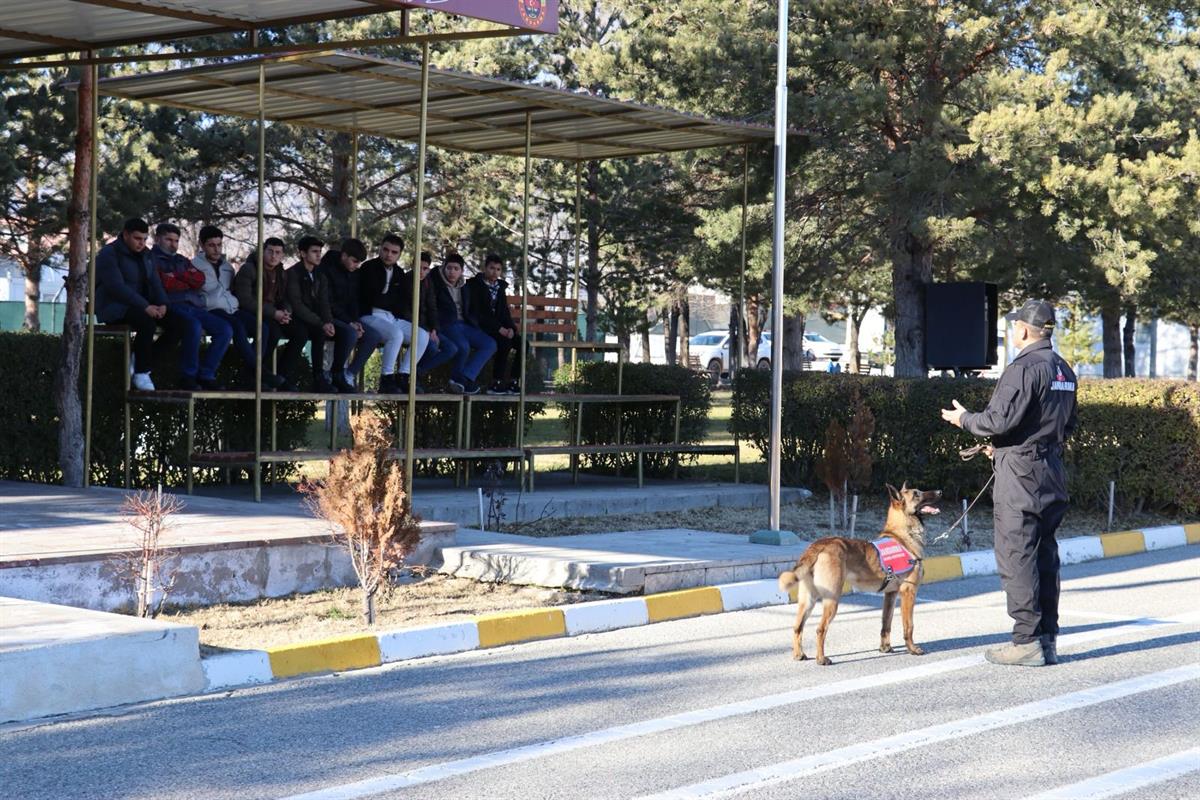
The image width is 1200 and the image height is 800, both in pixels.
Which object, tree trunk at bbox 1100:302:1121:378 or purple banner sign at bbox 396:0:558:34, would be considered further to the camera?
tree trunk at bbox 1100:302:1121:378

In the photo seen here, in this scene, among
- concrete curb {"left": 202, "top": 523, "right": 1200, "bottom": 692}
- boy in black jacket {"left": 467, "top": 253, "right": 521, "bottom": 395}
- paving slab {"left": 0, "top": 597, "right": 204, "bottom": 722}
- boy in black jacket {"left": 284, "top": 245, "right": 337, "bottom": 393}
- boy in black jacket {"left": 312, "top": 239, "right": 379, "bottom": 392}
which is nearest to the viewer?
paving slab {"left": 0, "top": 597, "right": 204, "bottom": 722}

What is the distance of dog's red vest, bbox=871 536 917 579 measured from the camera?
26.6 feet

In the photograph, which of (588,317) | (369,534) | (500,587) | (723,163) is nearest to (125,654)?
(369,534)

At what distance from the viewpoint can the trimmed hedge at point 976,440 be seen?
14727mm

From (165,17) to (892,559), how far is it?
21.5ft

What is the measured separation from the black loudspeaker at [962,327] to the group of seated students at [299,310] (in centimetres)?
522

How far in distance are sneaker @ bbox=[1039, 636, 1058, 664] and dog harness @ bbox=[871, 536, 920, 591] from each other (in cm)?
77

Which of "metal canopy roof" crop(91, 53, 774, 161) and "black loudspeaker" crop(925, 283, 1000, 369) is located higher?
"metal canopy roof" crop(91, 53, 774, 161)

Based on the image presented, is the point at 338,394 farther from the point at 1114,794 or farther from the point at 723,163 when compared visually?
the point at 723,163

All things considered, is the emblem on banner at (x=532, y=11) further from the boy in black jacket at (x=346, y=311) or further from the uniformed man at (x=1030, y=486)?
the boy in black jacket at (x=346, y=311)

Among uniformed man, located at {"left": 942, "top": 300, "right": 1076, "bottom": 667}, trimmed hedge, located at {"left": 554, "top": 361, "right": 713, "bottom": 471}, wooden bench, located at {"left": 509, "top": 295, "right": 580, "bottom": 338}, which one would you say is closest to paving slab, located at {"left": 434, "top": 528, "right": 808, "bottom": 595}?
Answer: uniformed man, located at {"left": 942, "top": 300, "right": 1076, "bottom": 667}

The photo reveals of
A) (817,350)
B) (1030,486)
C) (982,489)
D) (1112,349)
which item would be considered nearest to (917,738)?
(1030,486)

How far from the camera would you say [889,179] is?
19.9m

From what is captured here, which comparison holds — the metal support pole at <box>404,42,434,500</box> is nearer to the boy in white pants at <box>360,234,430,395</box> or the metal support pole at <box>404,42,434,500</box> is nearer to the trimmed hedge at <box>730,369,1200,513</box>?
the boy in white pants at <box>360,234,430,395</box>
